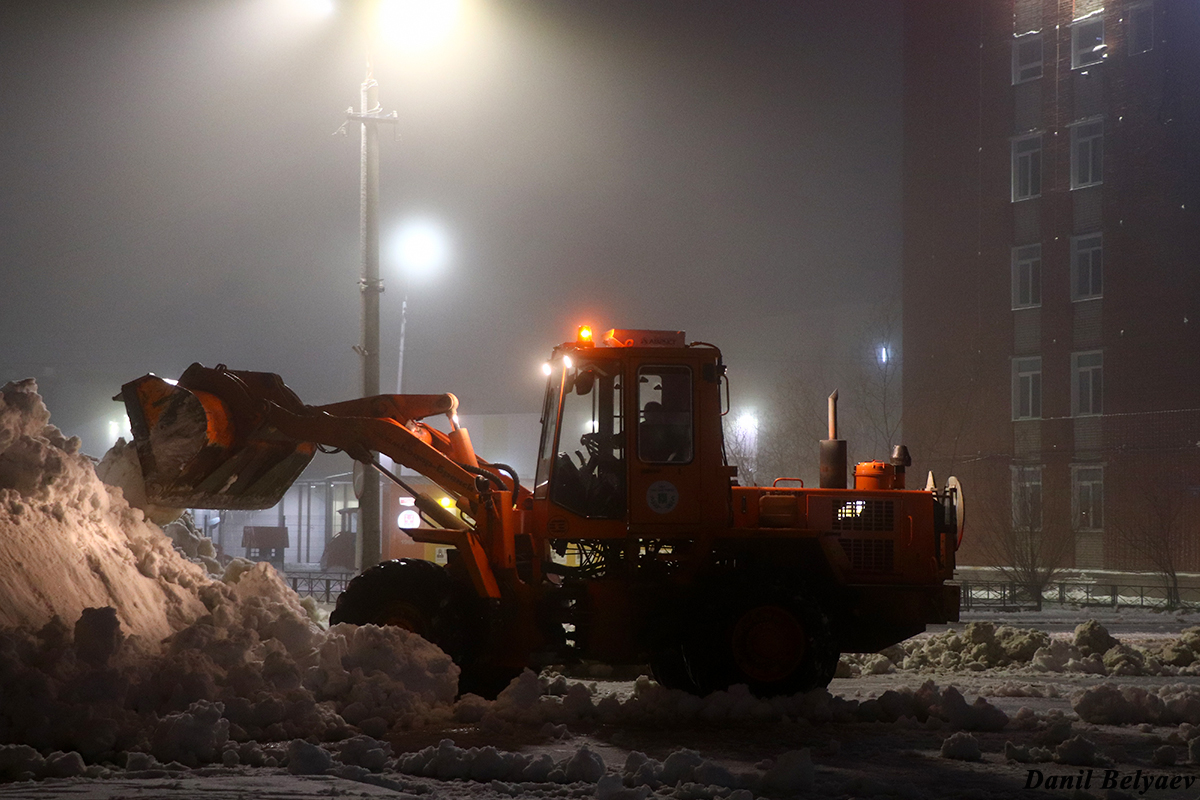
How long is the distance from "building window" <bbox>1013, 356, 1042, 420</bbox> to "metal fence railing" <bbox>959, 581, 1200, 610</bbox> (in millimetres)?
5209

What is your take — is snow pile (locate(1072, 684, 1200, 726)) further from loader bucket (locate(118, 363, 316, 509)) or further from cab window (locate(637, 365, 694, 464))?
loader bucket (locate(118, 363, 316, 509))

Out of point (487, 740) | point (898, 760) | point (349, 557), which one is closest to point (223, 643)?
point (487, 740)

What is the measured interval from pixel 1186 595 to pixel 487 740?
973 inches

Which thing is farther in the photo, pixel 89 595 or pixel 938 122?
pixel 938 122

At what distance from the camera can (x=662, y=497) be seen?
980cm

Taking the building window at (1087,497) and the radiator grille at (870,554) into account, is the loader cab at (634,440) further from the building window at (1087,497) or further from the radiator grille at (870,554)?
the building window at (1087,497)

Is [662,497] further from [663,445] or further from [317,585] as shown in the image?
[317,585]

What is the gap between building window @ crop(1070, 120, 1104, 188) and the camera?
32.7 meters

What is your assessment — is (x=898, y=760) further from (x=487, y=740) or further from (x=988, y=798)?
(x=487, y=740)

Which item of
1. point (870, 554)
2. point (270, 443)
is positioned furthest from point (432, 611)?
point (870, 554)

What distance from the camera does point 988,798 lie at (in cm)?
675

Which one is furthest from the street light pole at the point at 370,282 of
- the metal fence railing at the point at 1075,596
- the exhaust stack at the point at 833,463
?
the metal fence railing at the point at 1075,596

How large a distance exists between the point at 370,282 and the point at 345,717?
8.32 metres

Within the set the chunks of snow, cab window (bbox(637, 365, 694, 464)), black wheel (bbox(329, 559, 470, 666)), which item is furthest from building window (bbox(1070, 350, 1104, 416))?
the chunks of snow
